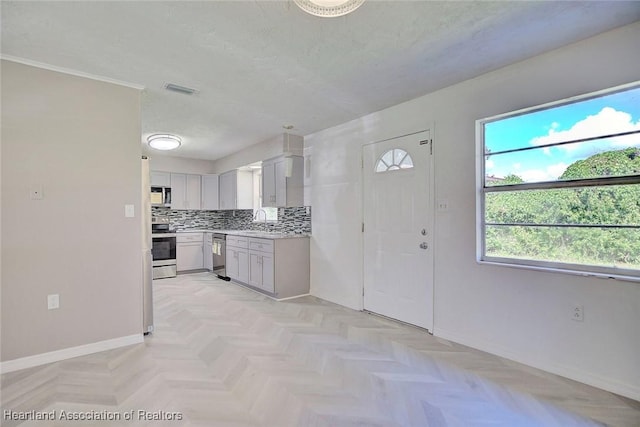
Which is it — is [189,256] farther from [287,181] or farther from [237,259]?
[287,181]

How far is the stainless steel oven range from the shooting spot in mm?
5895

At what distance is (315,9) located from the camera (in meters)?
1.64

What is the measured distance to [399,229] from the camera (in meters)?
3.57

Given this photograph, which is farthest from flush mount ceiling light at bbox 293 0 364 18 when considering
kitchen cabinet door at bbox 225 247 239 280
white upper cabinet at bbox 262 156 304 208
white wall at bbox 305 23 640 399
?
kitchen cabinet door at bbox 225 247 239 280

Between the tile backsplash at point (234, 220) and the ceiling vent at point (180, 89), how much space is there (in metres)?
2.36

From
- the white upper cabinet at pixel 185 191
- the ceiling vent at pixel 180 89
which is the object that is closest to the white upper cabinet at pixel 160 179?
the white upper cabinet at pixel 185 191

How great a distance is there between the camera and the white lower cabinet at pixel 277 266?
178 inches

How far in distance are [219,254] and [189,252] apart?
865 mm

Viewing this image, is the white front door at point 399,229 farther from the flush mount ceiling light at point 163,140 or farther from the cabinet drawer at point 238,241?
the flush mount ceiling light at point 163,140

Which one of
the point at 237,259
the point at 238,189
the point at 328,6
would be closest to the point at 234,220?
the point at 238,189

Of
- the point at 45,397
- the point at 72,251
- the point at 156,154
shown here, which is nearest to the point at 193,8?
the point at 72,251

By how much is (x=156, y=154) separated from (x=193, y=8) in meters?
5.05

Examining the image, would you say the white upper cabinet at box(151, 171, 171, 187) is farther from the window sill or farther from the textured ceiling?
the window sill

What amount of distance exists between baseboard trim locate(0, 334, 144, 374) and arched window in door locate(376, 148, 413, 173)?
10.2ft
